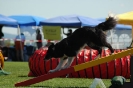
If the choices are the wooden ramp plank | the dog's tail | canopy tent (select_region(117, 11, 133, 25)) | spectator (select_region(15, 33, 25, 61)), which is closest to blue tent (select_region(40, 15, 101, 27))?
spectator (select_region(15, 33, 25, 61))

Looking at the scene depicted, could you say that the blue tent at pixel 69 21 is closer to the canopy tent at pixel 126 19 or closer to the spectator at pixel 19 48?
the spectator at pixel 19 48

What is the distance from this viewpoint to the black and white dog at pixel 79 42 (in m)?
8.52

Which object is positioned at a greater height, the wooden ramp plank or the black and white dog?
the black and white dog

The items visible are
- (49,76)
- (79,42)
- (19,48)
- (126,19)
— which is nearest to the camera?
(49,76)

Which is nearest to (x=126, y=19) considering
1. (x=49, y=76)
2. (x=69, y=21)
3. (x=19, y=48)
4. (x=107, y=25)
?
(x=107, y=25)

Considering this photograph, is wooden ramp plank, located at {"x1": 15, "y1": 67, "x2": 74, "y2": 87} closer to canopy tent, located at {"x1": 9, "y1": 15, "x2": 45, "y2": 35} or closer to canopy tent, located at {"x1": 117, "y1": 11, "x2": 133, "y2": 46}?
canopy tent, located at {"x1": 117, "y1": 11, "x2": 133, "y2": 46}

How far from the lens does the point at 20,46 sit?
23.4 m

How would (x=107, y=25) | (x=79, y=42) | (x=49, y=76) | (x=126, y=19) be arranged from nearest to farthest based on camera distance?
1. (x=49, y=76)
2. (x=79, y=42)
3. (x=107, y=25)
4. (x=126, y=19)

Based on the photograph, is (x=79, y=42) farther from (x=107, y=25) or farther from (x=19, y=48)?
(x=19, y=48)

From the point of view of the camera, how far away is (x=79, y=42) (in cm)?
854

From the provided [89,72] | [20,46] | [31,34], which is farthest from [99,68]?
[31,34]

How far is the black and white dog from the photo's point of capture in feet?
28.0

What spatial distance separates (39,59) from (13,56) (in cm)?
1340

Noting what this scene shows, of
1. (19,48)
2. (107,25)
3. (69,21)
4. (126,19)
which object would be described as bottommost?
(19,48)
